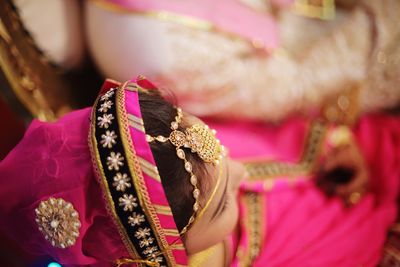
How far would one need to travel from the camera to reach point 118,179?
0.51 metres

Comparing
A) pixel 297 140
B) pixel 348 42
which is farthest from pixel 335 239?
pixel 348 42

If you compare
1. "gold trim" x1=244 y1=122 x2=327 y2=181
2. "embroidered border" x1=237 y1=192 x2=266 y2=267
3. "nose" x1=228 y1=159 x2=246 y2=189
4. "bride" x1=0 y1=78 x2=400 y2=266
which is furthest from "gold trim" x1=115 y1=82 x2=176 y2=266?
"gold trim" x1=244 y1=122 x2=327 y2=181

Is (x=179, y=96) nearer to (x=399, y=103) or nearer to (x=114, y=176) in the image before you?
(x=114, y=176)

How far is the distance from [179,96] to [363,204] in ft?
1.59

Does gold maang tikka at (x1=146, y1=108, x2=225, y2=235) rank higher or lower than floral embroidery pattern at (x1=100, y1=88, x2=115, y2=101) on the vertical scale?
lower

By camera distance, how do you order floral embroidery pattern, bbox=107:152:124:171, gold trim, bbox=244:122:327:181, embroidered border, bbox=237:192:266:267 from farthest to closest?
gold trim, bbox=244:122:327:181 → embroidered border, bbox=237:192:266:267 → floral embroidery pattern, bbox=107:152:124:171

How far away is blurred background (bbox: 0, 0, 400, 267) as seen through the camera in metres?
0.81

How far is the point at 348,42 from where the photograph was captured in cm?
104

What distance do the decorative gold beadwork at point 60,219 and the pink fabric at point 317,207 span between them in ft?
1.01

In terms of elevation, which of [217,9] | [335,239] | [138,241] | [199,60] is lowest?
[335,239]

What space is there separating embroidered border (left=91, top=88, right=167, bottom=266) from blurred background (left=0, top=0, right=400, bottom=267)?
0.18 m

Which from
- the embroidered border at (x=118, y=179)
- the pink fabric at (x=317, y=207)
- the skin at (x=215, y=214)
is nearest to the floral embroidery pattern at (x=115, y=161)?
the embroidered border at (x=118, y=179)

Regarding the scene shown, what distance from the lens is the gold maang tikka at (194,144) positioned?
533 mm

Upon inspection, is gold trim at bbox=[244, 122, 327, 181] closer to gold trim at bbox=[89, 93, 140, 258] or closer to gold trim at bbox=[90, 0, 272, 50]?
gold trim at bbox=[90, 0, 272, 50]
